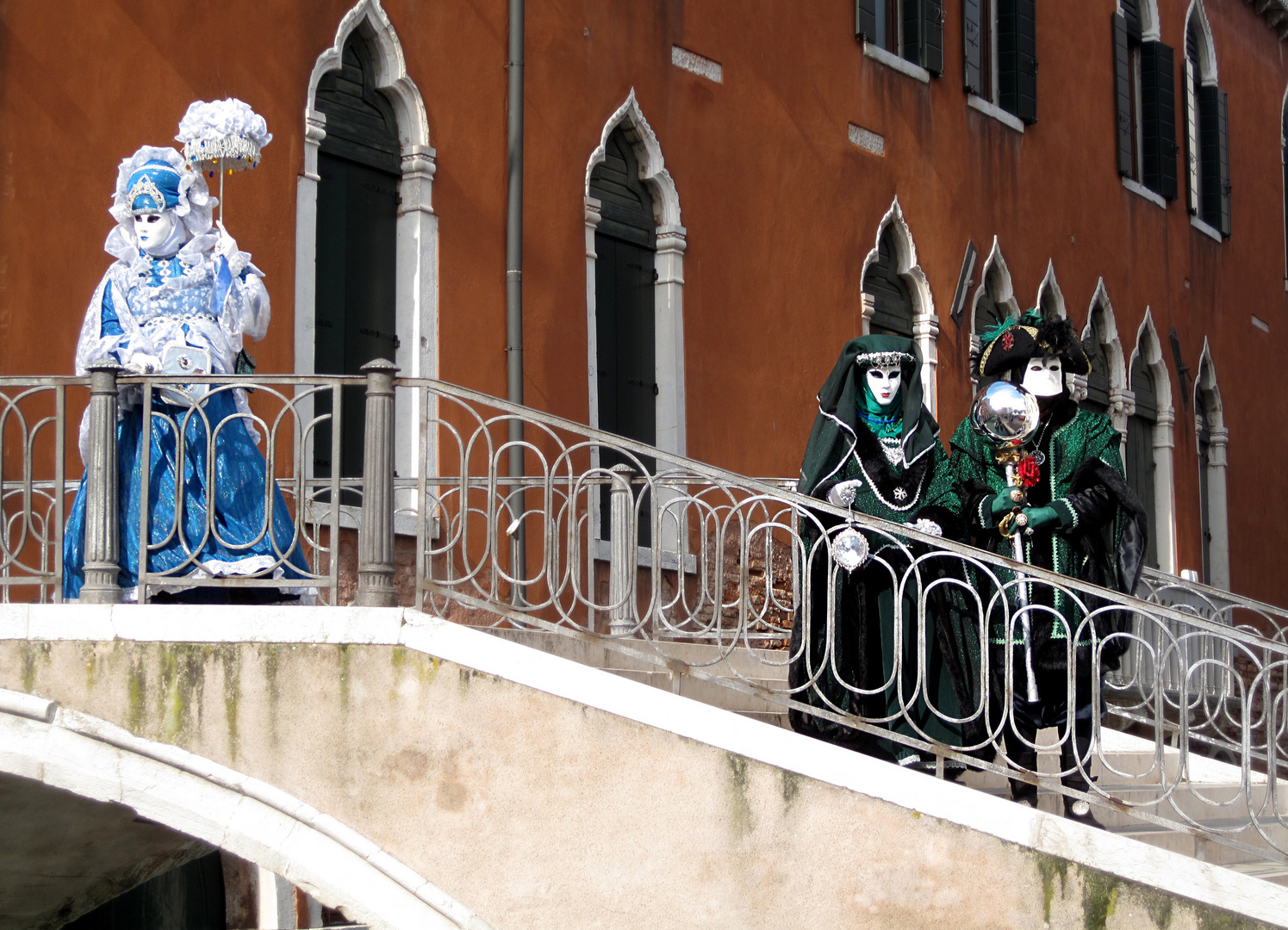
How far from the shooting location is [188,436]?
21.2ft

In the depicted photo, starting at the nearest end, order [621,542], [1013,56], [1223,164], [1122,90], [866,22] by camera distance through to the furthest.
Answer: [621,542]
[866,22]
[1013,56]
[1122,90]
[1223,164]

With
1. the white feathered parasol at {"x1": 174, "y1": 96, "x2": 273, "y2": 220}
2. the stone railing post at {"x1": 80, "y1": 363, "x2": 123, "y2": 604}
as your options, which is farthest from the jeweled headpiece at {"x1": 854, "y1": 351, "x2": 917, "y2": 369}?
the stone railing post at {"x1": 80, "y1": 363, "x2": 123, "y2": 604}

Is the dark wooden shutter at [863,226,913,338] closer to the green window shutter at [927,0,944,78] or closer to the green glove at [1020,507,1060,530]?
the green window shutter at [927,0,944,78]

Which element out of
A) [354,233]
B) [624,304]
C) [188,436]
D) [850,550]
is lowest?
[850,550]

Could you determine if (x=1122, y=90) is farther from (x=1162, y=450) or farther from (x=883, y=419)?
(x=883, y=419)

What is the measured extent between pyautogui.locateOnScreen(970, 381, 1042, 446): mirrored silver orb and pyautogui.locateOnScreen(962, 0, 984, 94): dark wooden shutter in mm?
7980

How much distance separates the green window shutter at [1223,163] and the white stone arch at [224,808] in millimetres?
14809

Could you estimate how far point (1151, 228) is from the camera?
17.3m

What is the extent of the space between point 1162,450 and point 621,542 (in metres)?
9.86

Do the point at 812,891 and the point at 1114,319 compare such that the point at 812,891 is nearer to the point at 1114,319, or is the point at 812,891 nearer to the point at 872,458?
the point at 872,458

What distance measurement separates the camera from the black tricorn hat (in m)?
7.02

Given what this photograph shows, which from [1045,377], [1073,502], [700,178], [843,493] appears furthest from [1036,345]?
[700,178]

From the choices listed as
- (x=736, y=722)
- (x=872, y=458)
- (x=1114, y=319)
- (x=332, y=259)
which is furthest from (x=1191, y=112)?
(x=736, y=722)

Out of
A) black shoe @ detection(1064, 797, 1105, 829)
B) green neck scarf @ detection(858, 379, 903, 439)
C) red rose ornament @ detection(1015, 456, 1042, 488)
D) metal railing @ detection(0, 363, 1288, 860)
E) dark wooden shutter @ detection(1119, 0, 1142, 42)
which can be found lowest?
black shoe @ detection(1064, 797, 1105, 829)
